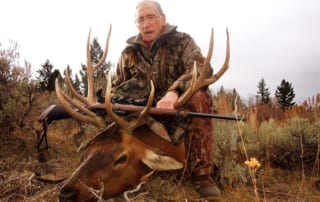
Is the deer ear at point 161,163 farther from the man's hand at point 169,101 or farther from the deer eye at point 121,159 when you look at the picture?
the man's hand at point 169,101

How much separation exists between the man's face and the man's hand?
107 centimetres

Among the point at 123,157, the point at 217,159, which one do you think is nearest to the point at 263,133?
the point at 217,159

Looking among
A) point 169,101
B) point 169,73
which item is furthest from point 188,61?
point 169,101

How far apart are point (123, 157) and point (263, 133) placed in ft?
11.1

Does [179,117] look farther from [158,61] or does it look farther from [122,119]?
[158,61]

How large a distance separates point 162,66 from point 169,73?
0.12 metres

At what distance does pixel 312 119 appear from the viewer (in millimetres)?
6012

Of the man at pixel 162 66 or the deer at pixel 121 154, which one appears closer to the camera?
the deer at pixel 121 154

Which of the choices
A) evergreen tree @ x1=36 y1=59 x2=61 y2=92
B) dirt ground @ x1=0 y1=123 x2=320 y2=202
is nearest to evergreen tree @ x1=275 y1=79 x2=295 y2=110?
evergreen tree @ x1=36 y1=59 x2=61 y2=92

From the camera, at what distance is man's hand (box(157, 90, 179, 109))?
316 cm

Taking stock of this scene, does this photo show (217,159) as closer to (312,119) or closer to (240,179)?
(240,179)

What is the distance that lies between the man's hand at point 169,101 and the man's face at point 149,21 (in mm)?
1069

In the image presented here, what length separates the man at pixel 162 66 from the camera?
3387 millimetres

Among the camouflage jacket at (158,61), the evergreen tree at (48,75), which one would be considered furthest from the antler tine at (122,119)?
the evergreen tree at (48,75)
